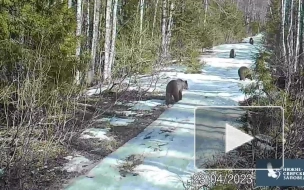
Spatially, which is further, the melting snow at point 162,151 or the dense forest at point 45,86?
the melting snow at point 162,151

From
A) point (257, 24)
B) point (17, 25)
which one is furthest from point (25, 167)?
point (257, 24)

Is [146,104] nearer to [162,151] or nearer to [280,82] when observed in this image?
[162,151]

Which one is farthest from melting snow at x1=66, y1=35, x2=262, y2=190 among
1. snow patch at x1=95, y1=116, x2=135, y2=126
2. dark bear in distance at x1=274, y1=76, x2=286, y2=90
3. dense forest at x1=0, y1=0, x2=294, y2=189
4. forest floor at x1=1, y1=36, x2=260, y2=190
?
dark bear in distance at x1=274, y1=76, x2=286, y2=90

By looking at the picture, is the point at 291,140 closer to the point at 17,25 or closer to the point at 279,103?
the point at 279,103

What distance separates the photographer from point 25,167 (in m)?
5.41

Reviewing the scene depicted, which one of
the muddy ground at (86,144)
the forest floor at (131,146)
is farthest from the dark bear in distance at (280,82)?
the muddy ground at (86,144)

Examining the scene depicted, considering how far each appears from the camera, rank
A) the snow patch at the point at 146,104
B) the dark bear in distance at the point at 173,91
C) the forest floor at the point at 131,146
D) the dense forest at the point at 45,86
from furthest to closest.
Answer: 1. the dark bear in distance at the point at 173,91
2. the snow patch at the point at 146,104
3. the forest floor at the point at 131,146
4. the dense forest at the point at 45,86

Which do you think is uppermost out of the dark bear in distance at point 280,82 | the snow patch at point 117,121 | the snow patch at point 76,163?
the dark bear in distance at point 280,82

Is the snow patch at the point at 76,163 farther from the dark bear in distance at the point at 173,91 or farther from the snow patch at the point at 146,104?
the dark bear in distance at the point at 173,91
